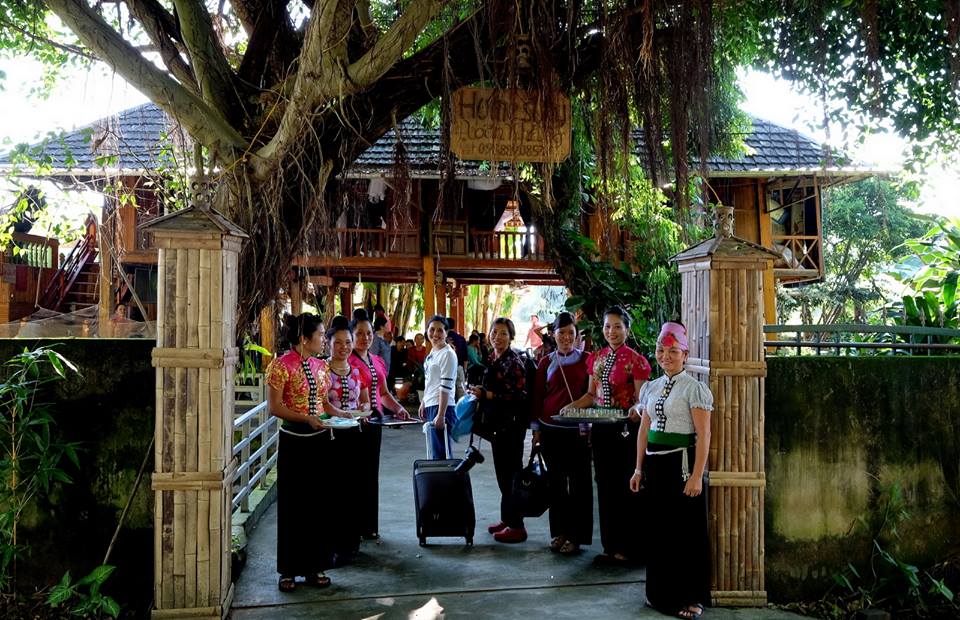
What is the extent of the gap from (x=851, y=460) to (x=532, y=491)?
1.93 metres

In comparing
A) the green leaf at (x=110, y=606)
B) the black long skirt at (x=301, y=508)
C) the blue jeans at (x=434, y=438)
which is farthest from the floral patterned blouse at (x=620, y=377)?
the green leaf at (x=110, y=606)

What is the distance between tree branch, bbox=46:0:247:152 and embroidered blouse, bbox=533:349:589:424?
268 centimetres

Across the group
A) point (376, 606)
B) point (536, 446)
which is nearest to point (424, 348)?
point (536, 446)

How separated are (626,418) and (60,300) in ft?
50.1

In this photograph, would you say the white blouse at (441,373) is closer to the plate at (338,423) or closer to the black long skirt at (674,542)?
the plate at (338,423)

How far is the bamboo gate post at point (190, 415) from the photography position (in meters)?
3.98

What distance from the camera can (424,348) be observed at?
16.1 meters

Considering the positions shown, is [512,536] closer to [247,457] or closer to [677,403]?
[677,403]

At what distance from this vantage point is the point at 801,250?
55.4 feet

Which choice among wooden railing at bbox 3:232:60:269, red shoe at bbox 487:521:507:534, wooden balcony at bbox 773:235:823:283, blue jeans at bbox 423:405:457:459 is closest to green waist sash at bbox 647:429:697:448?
red shoe at bbox 487:521:507:534

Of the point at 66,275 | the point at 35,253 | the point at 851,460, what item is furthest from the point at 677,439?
the point at 35,253

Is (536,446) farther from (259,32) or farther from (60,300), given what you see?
(60,300)

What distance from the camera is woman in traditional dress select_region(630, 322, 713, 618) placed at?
4.16 metres

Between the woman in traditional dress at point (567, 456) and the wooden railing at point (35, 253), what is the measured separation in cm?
1389
